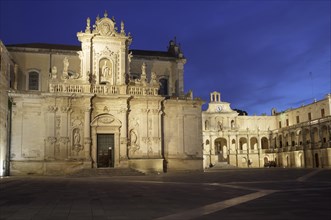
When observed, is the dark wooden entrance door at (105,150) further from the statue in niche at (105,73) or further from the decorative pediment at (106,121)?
the statue in niche at (105,73)

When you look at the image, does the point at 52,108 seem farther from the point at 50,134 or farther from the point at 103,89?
the point at 103,89

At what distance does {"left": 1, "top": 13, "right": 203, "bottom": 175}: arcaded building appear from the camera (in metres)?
37.8

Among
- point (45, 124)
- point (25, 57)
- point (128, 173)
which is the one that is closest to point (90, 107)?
point (45, 124)

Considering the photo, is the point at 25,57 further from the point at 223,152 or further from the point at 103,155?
the point at 223,152

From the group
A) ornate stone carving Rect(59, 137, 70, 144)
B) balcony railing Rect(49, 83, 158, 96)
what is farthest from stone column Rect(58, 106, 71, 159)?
balcony railing Rect(49, 83, 158, 96)

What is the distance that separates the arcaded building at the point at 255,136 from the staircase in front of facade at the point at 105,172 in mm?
41407

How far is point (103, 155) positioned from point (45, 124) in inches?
269

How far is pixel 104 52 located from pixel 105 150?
1109 centimetres

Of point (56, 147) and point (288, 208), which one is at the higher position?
point (56, 147)

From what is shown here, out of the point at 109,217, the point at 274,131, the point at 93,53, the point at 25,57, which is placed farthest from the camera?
the point at 274,131

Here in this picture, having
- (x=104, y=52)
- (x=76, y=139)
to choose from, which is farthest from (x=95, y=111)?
(x=104, y=52)

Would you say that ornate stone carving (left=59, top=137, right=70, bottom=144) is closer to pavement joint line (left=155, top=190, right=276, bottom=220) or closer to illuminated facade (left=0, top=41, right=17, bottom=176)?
illuminated facade (left=0, top=41, right=17, bottom=176)

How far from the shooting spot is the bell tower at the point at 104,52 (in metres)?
40.9

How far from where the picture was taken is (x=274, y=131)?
83.8m
